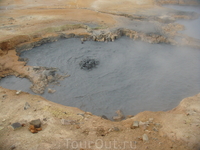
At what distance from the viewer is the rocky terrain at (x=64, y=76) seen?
433 centimetres

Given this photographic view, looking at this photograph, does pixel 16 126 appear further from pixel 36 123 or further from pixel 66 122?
pixel 66 122

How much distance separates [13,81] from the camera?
7738mm

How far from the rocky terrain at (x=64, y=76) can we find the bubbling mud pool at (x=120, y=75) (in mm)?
580

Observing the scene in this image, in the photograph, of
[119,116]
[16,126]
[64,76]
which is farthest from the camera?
[64,76]

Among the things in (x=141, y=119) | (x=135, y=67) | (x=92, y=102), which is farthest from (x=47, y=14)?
(x=141, y=119)

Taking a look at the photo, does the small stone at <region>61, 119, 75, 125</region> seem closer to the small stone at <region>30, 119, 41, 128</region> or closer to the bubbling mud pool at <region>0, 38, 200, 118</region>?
the small stone at <region>30, 119, 41, 128</region>

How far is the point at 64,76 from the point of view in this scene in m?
8.00

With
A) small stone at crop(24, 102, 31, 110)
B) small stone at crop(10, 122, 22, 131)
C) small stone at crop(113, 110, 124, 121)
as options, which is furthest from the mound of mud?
A: small stone at crop(10, 122, 22, 131)

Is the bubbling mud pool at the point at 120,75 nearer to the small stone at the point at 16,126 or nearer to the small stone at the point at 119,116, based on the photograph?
the small stone at the point at 119,116

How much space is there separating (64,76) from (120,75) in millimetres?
2661

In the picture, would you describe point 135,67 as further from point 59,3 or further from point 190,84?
point 59,3

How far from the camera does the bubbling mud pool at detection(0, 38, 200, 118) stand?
22.4ft

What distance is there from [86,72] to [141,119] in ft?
12.7

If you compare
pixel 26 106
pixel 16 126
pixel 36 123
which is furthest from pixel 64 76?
pixel 16 126
